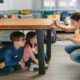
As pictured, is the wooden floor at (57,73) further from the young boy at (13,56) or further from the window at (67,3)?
the window at (67,3)

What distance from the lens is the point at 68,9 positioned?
4.73 meters

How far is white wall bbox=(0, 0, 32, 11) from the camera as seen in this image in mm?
4602

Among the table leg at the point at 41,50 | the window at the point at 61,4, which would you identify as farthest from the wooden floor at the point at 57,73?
the window at the point at 61,4

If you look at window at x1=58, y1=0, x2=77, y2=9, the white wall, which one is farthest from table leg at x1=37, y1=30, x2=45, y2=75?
window at x1=58, y1=0, x2=77, y2=9

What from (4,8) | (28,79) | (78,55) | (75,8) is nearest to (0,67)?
(28,79)

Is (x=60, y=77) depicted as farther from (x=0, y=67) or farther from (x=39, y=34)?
(x=0, y=67)

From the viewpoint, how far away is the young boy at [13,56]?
2428mm

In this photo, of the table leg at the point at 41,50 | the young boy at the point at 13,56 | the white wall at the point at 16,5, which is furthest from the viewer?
the white wall at the point at 16,5

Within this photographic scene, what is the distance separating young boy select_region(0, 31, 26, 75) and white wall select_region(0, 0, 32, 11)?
7.33 ft

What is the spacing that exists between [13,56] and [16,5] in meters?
2.35

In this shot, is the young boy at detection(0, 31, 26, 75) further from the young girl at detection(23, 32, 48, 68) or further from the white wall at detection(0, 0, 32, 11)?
the white wall at detection(0, 0, 32, 11)

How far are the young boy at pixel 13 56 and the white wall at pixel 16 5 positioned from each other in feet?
7.33

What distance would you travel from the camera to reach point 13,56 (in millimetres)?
2482

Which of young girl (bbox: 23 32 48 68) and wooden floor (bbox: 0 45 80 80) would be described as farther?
young girl (bbox: 23 32 48 68)
